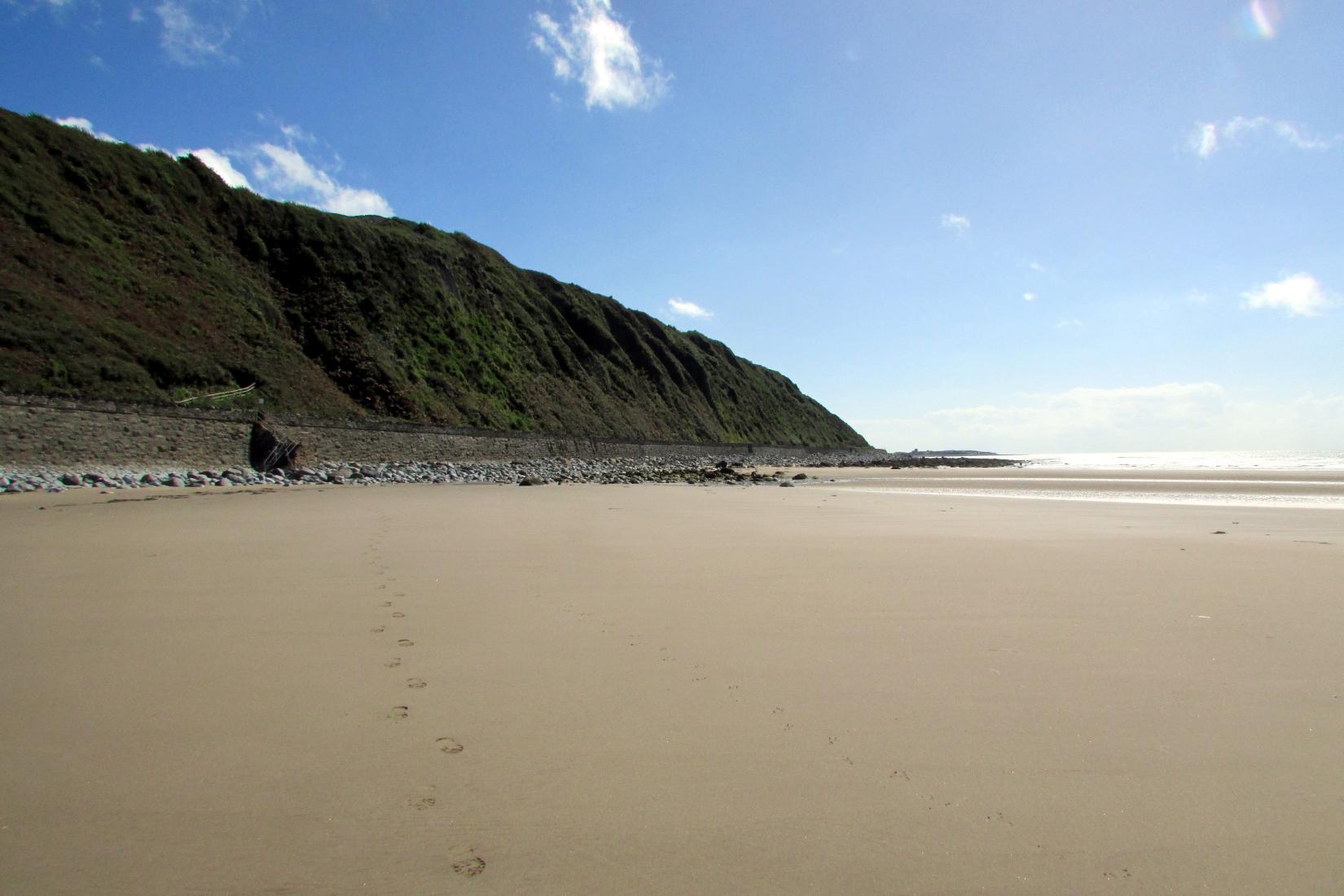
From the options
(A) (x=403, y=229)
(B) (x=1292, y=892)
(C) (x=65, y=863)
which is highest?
(A) (x=403, y=229)

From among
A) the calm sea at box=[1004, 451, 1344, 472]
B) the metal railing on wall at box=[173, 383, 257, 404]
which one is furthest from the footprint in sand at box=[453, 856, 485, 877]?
the calm sea at box=[1004, 451, 1344, 472]

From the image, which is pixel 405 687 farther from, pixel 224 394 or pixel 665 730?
pixel 224 394

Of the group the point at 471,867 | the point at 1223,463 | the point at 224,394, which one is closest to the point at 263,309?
the point at 224,394

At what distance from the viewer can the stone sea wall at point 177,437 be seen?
51.3ft

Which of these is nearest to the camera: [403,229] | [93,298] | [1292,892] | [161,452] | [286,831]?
[1292,892]

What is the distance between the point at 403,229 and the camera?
5194 centimetres

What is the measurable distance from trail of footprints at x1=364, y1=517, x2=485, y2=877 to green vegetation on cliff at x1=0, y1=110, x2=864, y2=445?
16977mm

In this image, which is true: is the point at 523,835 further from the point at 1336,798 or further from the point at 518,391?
the point at 518,391

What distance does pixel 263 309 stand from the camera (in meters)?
33.9

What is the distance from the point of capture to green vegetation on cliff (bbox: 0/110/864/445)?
77.1ft

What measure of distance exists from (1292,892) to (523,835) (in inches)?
75.4

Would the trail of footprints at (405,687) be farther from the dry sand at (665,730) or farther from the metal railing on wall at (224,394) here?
the metal railing on wall at (224,394)

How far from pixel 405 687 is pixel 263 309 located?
37.2 m

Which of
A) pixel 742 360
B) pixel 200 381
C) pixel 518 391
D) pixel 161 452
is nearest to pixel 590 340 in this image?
pixel 518 391
